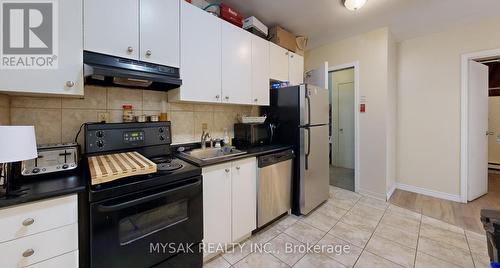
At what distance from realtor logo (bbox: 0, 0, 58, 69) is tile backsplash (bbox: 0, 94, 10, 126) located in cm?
25

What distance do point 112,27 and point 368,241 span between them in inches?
108

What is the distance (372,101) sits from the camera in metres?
2.90

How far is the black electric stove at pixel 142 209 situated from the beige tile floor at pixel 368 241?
53 centimetres

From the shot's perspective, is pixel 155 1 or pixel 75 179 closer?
pixel 75 179

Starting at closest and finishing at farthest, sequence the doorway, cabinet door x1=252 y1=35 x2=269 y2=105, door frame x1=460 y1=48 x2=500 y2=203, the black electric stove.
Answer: the black electric stove, cabinet door x1=252 y1=35 x2=269 y2=105, door frame x1=460 y1=48 x2=500 y2=203, the doorway

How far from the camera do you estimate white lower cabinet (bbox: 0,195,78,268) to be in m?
0.84

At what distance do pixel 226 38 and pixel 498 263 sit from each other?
2354 millimetres

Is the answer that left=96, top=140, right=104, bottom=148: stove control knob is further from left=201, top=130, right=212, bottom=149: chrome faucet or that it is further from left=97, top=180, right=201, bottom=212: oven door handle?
left=201, top=130, right=212, bottom=149: chrome faucet

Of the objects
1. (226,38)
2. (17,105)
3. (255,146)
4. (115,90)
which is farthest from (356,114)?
(17,105)

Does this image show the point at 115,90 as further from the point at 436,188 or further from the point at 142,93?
the point at 436,188

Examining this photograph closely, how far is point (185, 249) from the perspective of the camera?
137cm

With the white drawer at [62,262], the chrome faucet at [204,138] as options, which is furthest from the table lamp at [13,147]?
the chrome faucet at [204,138]

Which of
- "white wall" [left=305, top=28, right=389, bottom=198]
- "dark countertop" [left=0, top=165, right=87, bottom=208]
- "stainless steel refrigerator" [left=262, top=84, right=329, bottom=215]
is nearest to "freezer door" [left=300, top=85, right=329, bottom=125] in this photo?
"stainless steel refrigerator" [left=262, top=84, right=329, bottom=215]

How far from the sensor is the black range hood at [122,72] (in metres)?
1.20
